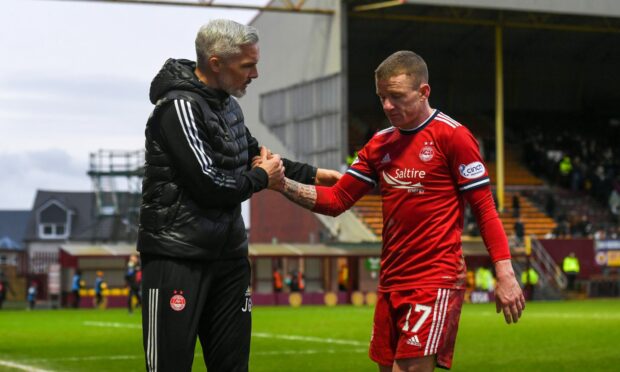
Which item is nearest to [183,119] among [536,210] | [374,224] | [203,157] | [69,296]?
[203,157]

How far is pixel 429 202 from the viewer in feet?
24.0

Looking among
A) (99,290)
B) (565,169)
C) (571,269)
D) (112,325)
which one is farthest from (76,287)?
(565,169)

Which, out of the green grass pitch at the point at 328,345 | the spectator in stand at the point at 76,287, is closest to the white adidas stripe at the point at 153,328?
the green grass pitch at the point at 328,345

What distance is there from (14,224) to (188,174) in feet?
380

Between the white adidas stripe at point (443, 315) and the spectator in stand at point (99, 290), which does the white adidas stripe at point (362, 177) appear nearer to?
the white adidas stripe at point (443, 315)

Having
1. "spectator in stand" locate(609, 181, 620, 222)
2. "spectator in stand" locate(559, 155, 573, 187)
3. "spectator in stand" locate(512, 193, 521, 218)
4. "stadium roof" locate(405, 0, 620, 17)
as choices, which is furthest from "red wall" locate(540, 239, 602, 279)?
"spectator in stand" locate(559, 155, 573, 187)

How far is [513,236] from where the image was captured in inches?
2019

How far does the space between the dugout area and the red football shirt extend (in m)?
46.5

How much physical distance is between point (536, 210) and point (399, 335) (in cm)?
5060

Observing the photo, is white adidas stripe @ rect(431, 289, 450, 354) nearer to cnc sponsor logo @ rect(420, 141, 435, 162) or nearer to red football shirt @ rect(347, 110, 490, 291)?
red football shirt @ rect(347, 110, 490, 291)

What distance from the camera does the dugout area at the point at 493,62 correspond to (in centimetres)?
5555

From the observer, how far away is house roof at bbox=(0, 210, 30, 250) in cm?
11738

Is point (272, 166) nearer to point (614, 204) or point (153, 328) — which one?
point (153, 328)

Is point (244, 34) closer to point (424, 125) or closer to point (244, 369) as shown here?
point (424, 125)
